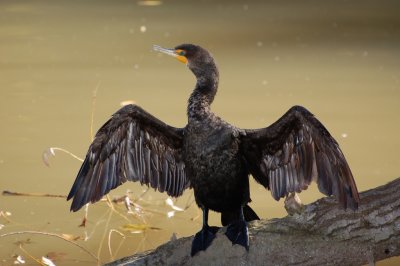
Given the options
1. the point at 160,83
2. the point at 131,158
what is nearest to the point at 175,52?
the point at 131,158

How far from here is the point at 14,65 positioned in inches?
263

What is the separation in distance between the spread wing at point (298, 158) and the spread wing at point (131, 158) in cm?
28

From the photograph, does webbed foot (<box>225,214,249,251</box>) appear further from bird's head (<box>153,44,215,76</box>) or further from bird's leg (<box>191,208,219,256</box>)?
bird's head (<box>153,44,215,76</box>)

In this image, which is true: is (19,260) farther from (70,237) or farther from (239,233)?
(239,233)

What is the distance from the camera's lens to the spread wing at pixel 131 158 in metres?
3.02

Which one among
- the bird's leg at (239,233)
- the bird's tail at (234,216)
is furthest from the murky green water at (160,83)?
the bird's leg at (239,233)

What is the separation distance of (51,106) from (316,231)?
3.05 m

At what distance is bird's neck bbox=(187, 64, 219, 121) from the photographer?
9.64ft

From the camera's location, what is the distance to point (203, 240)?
9.74 feet

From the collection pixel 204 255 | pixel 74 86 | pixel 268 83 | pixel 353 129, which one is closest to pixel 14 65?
pixel 74 86

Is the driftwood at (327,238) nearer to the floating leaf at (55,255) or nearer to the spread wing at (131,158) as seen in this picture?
the spread wing at (131,158)

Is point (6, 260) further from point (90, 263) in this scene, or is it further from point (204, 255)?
point (204, 255)

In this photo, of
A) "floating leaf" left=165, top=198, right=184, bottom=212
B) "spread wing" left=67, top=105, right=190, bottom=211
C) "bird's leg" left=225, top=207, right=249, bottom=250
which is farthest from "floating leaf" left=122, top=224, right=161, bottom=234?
"bird's leg" left=225, top=207, right=249, bottom=250

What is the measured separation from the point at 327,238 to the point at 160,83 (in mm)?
3319
